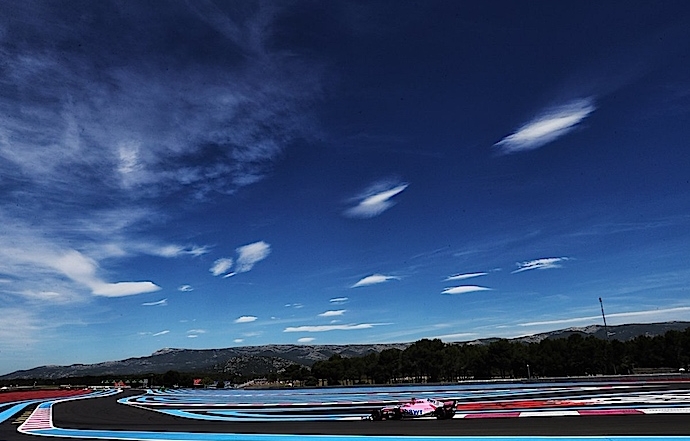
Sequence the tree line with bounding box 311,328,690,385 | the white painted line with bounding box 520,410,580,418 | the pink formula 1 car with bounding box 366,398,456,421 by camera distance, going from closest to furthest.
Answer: the white painted line with bounding box 520,410,580,418 → the pink formula 1 car with bounding box 366,398,456,421 → the tree line with bounding box 311,328,690,385

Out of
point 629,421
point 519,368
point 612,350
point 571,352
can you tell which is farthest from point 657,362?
point 629,421

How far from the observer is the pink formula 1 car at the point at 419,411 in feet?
88.1

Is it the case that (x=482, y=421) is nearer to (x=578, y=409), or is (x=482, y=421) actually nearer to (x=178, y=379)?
(x=578, y=409)

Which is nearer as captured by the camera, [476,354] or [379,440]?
[379,440]

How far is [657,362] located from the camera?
10569 centimetres

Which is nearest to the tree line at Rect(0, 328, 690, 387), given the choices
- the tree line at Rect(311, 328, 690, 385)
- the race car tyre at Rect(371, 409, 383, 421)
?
the tree line at Rect(311, 328, 690, 385)

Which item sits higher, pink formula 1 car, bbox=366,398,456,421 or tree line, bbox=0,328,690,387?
tree line, bbox=0,328,690,387

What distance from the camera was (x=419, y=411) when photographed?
27.2 meters

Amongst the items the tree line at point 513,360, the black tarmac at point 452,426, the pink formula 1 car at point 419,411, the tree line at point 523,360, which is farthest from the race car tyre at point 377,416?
the tree line at point 523,360

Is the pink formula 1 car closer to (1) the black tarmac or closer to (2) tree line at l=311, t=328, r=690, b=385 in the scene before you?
(1) the black tarmac

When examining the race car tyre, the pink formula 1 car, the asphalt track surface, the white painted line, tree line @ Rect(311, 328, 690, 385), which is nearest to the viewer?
the asphalt track surface

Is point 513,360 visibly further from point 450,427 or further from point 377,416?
point 450,427

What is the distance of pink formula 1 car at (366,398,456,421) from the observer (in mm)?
26844

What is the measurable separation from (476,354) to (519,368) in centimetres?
1028
